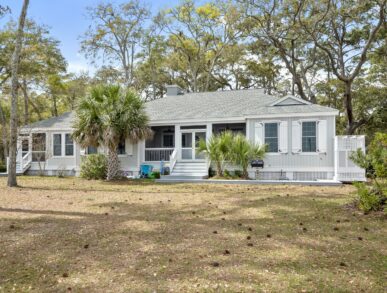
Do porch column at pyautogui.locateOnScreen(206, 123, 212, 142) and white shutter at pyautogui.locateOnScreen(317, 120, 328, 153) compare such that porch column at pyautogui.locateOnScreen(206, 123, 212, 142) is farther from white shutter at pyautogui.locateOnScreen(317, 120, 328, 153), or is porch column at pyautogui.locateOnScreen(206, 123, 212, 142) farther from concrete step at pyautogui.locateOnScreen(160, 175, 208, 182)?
white shutter at pyautogui.locateOnScreen(317, 120, 328, 153)

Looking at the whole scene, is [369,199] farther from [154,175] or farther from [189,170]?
[154,175]

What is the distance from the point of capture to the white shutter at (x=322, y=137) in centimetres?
1644

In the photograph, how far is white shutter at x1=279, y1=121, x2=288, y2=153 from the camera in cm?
1703

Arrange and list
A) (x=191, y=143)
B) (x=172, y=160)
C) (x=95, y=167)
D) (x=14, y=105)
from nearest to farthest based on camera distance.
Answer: (x=14, y=105) < (x=95, y=167) < (x=172, y=160) < (x=191, y=143)

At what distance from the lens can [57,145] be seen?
21312 mm

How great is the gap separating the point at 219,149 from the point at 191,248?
11292 millimetres

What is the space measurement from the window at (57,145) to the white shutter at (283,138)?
13.5 metres

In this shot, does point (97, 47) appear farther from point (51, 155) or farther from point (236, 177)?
point (236, 177)

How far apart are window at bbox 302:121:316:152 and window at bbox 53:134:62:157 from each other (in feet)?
48.1

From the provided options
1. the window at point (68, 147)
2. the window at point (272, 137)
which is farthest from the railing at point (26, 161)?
the window at point (272, 137)

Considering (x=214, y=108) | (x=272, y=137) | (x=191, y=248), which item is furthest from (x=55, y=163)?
(x=191, y=248)

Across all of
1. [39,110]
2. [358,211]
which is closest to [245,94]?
[358,211]

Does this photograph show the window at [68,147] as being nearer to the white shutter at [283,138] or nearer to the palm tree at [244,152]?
the palm tree at [244,152]

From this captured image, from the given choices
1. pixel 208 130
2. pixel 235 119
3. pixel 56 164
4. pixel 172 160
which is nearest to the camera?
pixel 235 119
